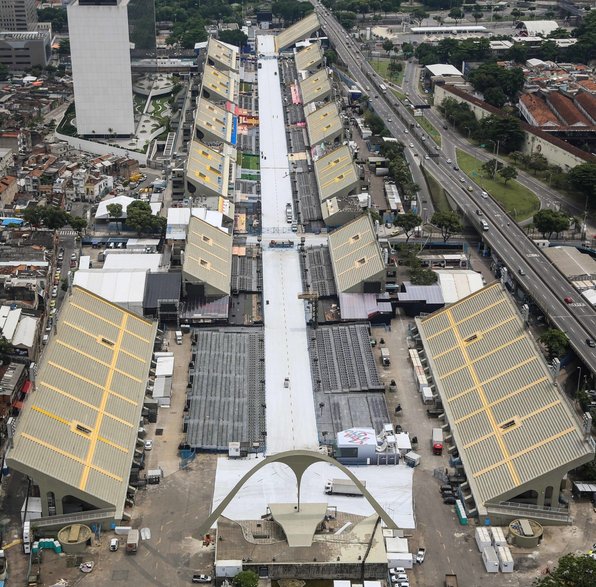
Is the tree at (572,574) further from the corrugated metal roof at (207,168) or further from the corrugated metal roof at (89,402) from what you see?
the corrugated metal roof at (207,168)

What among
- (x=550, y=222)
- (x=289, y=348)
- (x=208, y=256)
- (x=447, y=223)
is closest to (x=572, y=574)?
(x=289, y=348)

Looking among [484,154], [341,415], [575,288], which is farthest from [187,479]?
[484,154]

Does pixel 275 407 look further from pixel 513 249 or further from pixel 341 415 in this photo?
pixel 513 249

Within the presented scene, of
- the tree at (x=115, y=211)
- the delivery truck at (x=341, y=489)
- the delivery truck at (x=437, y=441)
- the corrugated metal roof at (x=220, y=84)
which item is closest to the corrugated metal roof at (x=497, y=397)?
the delivery truck at (x=437, y=441)

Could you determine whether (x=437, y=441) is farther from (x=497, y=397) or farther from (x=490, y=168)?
(x=490, y=168)

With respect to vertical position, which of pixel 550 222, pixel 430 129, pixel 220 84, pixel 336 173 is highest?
pixel 220 84

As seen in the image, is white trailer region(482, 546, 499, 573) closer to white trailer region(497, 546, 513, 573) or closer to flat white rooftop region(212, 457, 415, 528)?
white trailer region(497, 546, 513, 573)
